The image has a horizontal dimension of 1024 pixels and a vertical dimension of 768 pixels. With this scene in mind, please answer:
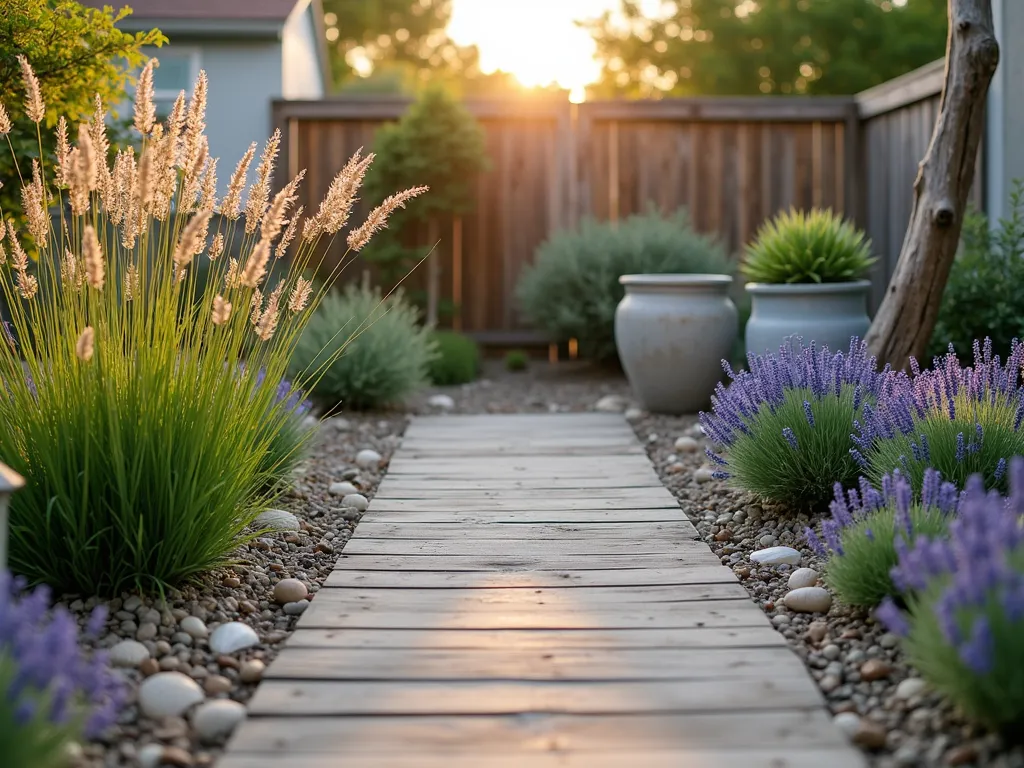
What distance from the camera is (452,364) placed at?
280 inches

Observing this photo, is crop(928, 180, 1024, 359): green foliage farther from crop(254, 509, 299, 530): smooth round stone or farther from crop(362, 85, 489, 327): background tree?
crop(362, 85, 489, 327): background tree

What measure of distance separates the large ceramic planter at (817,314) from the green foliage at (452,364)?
8.39 feet

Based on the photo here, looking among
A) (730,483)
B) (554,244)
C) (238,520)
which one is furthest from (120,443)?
(554,244)

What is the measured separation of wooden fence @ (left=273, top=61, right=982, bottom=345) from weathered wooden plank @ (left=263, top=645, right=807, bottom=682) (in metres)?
5.86

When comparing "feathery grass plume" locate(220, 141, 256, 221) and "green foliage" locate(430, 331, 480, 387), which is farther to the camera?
"green foliage" locate(430, 331, 480, 387)

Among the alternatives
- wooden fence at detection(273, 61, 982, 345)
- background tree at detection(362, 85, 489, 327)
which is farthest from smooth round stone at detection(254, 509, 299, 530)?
wooden fence at detection(273, 61, 982, 345)

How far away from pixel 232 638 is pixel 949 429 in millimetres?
1977

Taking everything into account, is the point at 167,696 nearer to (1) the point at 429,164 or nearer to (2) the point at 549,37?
(1) the point at 429,164

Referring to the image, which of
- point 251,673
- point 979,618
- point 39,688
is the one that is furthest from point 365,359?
point 979,618

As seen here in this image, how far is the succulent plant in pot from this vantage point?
16.2 ft

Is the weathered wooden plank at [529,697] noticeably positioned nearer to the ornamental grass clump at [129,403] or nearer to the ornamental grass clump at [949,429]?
the ornamental grass clump at [129,403]

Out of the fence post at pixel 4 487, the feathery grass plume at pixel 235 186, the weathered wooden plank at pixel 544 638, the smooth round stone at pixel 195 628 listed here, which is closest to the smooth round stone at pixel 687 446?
the weathered wooden plank at pixel 544 638

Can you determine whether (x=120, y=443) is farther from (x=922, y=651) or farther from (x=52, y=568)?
(x=922, y=651)

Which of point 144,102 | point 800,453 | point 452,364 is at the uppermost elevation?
point 144,102
